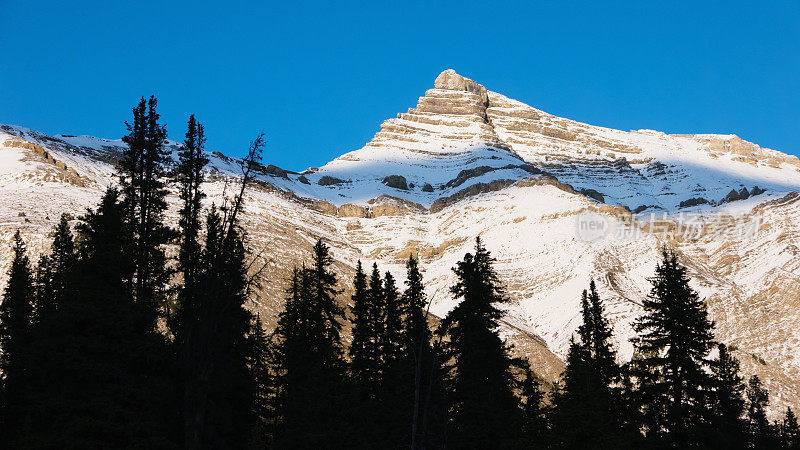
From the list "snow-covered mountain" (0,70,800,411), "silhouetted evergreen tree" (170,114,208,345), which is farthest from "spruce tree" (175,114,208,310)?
"snow-covered mountain" (0,70,800,411)

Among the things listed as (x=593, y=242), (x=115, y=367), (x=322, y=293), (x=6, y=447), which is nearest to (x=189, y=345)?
(x=115, y=367)

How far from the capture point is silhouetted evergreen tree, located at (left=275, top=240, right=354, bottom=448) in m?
28.7

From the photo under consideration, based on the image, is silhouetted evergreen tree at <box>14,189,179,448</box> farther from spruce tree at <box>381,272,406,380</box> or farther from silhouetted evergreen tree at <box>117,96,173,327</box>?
spruce tree at <box>381,272,406,380</box>

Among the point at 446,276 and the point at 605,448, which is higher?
the point at 446,276

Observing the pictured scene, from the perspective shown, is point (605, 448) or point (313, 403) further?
point (313, 403)

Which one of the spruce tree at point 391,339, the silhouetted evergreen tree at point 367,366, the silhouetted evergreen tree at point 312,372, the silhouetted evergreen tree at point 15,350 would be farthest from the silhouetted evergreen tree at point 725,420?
the silhouetted evergreen tree at point 15,350

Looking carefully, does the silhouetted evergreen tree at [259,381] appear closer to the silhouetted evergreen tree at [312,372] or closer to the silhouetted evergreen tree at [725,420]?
the silhouetted evergreen tree at [312,372]

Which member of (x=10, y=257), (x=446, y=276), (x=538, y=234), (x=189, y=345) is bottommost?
(x=189, y=345)

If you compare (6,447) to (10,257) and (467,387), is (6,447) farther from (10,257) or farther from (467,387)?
(10,257)

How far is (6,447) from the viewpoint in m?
26.5

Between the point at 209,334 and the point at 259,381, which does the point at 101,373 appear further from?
the point at 259,381

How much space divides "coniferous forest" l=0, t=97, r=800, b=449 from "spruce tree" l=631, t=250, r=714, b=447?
80 mm

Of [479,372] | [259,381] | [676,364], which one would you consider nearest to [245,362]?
[259,381]

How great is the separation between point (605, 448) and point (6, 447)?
25424 mm
